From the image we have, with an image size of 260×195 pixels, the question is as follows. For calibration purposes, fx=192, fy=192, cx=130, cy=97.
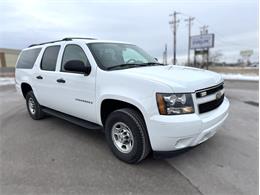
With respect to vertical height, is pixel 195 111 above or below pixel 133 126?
above

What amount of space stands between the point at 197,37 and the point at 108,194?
1467 inches

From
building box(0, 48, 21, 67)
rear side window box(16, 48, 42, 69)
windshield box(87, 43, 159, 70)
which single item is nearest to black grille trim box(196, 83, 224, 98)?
windshield box(87, 43, 159, 70)

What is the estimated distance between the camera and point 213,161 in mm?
2971

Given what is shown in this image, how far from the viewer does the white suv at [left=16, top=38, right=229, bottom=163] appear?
7.82ft

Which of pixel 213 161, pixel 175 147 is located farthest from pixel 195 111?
pixel 213 161

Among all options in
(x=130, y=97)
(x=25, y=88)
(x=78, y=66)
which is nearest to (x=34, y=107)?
(x=25, y=88)

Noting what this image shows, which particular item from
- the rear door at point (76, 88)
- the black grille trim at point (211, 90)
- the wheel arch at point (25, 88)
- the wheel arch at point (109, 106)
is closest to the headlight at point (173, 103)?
the black grille trim at point (211, 90)

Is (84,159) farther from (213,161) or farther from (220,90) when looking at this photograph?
(220,90)

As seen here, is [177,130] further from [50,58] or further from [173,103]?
[50,58]

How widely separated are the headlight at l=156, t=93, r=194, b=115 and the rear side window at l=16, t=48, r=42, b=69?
3.64m

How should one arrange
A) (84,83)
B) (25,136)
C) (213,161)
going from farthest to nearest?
(25,136) → (84,83) → (213,161)

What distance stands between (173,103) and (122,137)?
3.44 feet

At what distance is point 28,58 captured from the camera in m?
5.04

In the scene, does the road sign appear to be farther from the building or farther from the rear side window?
the building
